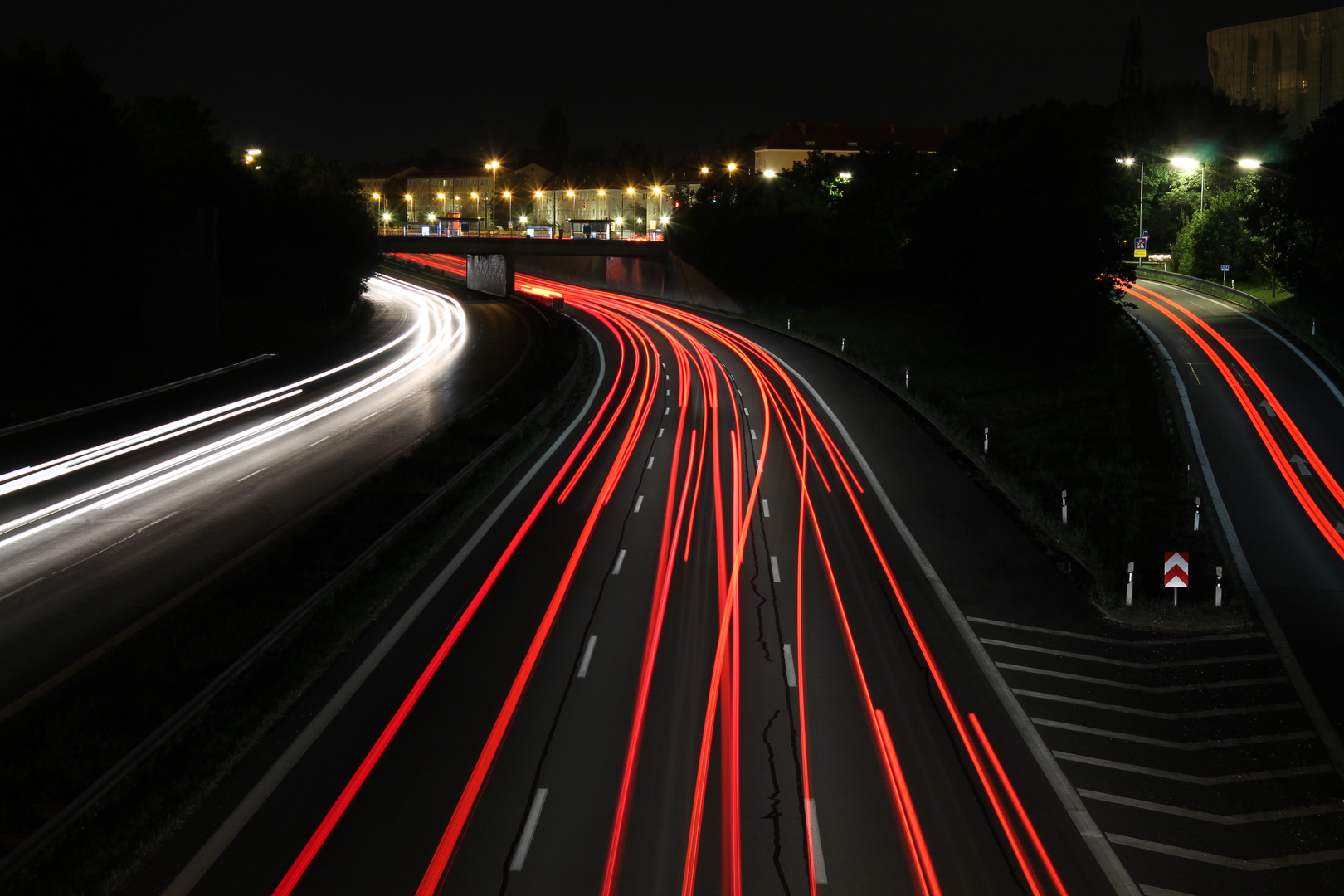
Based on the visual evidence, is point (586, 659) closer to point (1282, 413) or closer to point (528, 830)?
point (528, 830)

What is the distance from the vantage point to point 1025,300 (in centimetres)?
4006

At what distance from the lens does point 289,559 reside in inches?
716

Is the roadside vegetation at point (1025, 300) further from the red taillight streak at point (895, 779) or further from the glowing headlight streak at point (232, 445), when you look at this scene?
the glowing headlight streak at point (232, 445)

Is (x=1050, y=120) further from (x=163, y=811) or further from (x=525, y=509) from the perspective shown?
(x=163, y=811)

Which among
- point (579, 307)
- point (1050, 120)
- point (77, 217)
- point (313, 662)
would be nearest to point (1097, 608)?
point (313, 662)

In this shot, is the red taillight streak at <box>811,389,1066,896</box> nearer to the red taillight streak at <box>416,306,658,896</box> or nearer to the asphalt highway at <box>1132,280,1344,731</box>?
the asphalt highway at <box>1132,280,1344,731</box>

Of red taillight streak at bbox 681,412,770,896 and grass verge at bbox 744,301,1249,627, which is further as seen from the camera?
grass verge at bbox 744,301,1249,627

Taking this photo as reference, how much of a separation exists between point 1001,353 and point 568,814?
44.3 metres

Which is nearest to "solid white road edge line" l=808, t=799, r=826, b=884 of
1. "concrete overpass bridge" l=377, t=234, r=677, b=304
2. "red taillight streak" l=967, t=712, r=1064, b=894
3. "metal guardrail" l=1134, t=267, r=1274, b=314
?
"red taillight streak" l=967, t=712, r=1064, b=894

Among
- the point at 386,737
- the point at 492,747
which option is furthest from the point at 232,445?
the point at 492,747

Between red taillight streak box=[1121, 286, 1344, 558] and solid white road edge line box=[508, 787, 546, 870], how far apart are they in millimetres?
17794

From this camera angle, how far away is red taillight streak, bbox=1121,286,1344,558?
2272cm

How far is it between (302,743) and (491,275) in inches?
3219

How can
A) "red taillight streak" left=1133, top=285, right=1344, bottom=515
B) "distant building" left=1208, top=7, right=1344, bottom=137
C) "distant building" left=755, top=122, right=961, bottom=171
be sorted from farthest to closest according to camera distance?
"distant building" left=755, top=122, right=961, bottom=171
"distant building" left=1208, top=7, right=1344, bottom=137
"red taillight streak" left=1133, top=285, right=1344, bottom=515
